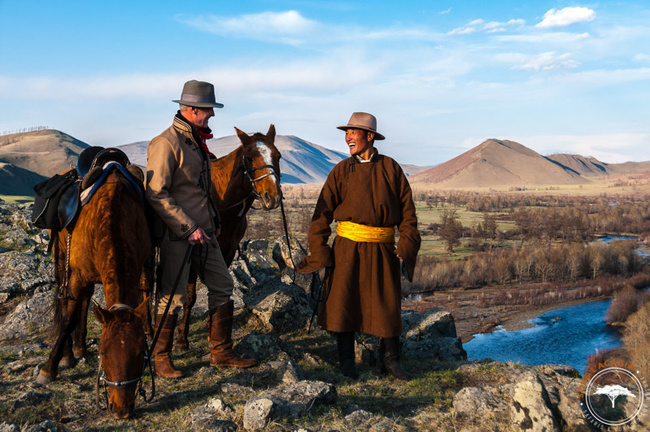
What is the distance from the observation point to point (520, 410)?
3.53m

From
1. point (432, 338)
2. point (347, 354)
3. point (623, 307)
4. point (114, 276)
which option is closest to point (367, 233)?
point (347, 354)

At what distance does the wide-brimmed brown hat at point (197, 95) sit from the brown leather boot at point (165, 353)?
6.98ft

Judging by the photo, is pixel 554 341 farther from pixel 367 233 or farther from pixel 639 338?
pixel 367 233

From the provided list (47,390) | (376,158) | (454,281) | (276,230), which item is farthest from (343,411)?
(454,281)

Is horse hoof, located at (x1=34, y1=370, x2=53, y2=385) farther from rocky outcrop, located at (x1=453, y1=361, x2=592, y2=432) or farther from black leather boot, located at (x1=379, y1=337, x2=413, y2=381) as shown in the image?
rocky outcrop, located at (x1=453, y1=361, x2=592, y2=432)

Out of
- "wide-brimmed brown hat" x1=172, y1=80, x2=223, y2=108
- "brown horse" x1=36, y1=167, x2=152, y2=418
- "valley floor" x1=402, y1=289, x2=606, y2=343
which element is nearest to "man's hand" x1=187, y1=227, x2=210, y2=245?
"brown horse" x1=36, y1=167, x2=152, y2=418

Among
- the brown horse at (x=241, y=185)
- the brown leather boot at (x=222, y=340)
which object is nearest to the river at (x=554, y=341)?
the brown horse at (x=241, y=185)

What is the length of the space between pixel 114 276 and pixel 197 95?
188cm

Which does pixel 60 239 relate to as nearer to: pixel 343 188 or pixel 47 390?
pixel 47 390

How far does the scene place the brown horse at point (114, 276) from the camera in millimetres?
3461

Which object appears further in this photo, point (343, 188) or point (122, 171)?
point (343, 188)

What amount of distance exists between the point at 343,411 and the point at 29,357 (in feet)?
13.0

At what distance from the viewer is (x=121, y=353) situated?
3428 millimetres

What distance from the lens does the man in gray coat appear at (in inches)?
170
